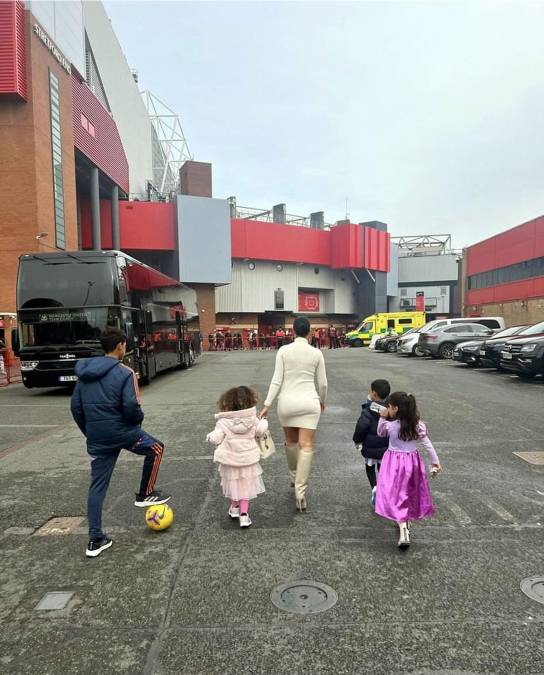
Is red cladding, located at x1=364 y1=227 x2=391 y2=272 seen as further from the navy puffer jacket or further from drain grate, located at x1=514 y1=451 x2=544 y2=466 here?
the navy puffer jacket

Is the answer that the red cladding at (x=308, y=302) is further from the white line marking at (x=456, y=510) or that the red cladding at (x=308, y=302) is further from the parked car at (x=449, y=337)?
the white line marking at (x=456, y=510)

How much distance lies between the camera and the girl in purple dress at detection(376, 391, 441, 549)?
11.3ft

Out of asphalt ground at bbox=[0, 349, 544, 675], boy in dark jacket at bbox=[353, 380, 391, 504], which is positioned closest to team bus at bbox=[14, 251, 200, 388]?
asphalt ground at bbox=[0, 349, 544, 675]

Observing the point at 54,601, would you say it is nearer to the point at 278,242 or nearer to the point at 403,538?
the point at 403,538

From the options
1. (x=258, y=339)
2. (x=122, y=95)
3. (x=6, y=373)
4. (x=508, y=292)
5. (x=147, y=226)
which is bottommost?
(x=258, y=339)

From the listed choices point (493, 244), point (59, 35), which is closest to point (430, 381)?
point (59, 35)

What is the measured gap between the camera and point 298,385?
13.8ft

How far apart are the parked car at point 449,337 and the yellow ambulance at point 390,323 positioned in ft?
45.1

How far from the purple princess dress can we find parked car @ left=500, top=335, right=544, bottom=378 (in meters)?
10.8

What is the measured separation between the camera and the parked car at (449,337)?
21.5 m

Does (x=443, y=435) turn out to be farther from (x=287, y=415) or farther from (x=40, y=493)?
(x=40, y=493)

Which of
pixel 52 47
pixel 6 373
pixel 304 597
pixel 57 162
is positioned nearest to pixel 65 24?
pixel 52 47

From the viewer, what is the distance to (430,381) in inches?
521

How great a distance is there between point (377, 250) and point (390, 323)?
457 inches
